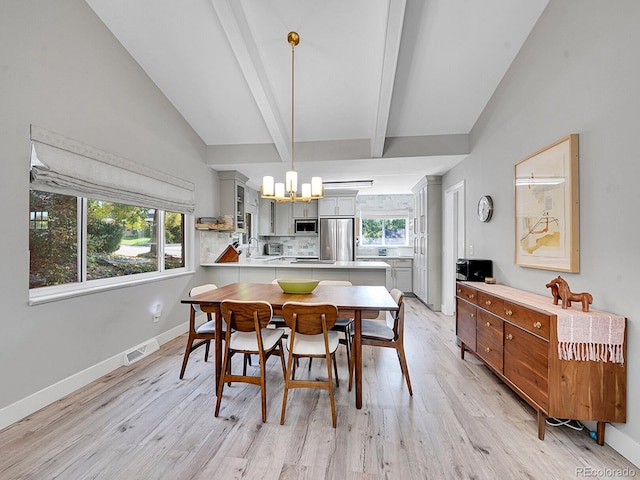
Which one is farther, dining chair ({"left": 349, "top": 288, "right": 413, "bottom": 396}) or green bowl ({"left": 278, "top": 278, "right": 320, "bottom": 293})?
green bowl ({"left": 278, "top": 278, "right": 320, "bottom": 293})

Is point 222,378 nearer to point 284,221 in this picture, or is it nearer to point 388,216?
point 284,221

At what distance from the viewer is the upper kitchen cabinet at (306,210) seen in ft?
22.4

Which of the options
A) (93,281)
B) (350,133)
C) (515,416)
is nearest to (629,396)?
(515,416)

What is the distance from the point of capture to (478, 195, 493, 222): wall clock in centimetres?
331

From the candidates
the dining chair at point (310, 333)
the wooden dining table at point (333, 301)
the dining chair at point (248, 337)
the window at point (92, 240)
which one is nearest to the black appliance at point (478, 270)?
the wooden dining table at point (333, 301)

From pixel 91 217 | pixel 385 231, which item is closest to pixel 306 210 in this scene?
pixel 385 231

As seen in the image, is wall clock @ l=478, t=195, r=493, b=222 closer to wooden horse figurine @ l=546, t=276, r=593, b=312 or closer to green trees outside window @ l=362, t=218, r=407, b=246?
wooden horse figurine @ l=546, t=276, r=593, b=312

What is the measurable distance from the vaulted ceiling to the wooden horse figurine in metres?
2.22

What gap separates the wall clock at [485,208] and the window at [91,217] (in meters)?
3.72

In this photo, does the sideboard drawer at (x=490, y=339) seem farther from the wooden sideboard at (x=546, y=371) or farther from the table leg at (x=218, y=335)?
the table leg at (x=218, y=335)

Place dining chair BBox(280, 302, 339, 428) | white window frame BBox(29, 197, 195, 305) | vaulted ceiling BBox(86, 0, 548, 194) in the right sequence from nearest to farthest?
dining chair BBox(280, 302, 339, 428) < white window frame BBox(29, 197, 195, 305) < vaulted ceiling BBox(86, 0, 548, 194)

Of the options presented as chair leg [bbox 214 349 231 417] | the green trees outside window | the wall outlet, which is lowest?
chair leg [bbox 214 349 231 417]

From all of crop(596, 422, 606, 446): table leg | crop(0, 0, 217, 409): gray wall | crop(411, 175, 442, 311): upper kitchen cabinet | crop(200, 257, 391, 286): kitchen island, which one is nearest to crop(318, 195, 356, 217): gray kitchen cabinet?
crop(411, 175, 442, 311): upper kitchen cabinet

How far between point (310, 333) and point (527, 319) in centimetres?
149
